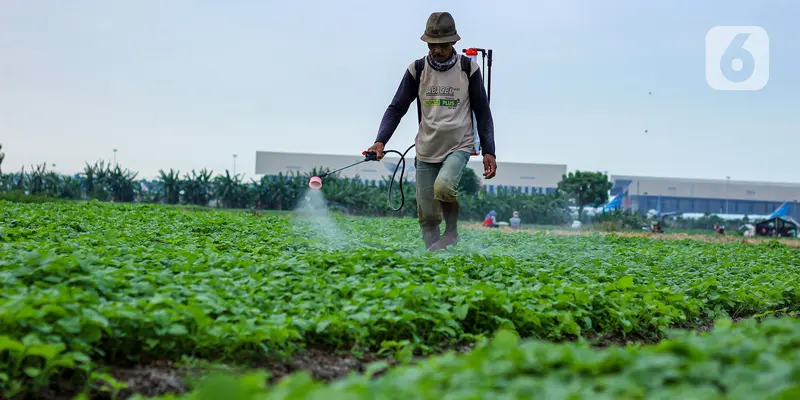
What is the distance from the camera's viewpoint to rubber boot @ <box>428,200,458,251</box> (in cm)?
700

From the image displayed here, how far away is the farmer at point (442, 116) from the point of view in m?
6.62

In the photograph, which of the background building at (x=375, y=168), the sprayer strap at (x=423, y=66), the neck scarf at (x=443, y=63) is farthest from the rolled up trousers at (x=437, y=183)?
the background building at (x=375, y=168)

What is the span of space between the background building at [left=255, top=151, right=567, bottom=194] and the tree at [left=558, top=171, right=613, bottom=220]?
1303cm

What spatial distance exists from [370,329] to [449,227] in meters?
3.56

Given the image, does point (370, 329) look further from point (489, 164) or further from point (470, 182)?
point (470, 182)

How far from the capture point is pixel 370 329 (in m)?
3.68

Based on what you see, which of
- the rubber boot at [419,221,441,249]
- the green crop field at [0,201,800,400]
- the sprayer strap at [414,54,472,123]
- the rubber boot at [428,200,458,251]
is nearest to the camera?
the green crop field at [0,201,800,400]

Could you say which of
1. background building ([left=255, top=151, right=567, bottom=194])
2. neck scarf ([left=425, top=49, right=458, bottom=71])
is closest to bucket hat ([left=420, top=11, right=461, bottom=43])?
neck scarf ([left=425, top=49, right=458, bottom=71])

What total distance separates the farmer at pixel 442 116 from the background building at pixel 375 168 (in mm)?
49077

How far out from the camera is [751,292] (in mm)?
5863

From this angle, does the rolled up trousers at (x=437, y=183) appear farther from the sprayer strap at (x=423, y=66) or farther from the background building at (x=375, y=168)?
the background building at (x=375, y=168)

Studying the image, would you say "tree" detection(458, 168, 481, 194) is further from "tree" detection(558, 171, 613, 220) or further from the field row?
the field row

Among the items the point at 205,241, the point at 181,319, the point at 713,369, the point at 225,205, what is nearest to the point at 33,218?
the point at 205,241

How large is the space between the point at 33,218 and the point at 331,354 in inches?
275
